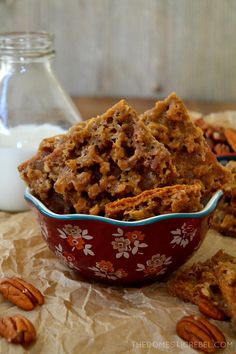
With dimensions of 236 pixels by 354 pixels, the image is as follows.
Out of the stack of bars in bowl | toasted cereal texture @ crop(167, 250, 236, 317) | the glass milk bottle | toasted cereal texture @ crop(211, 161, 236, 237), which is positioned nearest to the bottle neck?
the glass milk bottle

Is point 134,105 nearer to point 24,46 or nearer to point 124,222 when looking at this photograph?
point 24,46

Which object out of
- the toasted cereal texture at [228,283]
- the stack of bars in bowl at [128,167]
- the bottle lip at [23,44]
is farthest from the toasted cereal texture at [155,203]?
the bottle lip at [23,44]

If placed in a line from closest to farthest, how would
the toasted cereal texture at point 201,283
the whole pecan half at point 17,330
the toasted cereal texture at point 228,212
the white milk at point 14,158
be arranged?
the whole pecan half at point 17,330, the toasted cereal texture at point 201,283, the toasted cereal texture at point 228,212, the white milk at point 14,158

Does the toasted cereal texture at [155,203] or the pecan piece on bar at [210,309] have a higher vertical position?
the toasted cereal texture at [155,203]

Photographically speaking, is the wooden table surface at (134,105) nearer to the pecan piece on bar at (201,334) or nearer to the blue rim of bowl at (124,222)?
the blue rim of bowl at (124,222)

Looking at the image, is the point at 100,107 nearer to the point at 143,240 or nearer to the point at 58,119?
the point at 58,119

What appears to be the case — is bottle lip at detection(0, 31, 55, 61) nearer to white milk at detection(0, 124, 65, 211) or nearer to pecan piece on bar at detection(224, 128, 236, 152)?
white milk at detection(0, 124, 65, 211)

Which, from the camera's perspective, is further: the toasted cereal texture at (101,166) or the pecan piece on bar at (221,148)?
the pecan piece on bar at (221,148)
